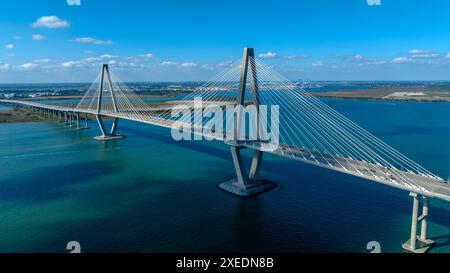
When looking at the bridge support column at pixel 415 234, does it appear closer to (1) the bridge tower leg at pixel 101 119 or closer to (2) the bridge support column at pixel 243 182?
(2) the bridge support column at pixel 243 182

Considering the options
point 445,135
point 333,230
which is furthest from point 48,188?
point 445,135

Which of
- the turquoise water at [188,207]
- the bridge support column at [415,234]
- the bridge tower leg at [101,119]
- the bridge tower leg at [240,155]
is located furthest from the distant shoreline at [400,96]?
the bridge support column at [415,234]

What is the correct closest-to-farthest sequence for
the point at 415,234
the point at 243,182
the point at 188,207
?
1. the point at 415,234
2. the point at 188,207
3. the point at 243,182

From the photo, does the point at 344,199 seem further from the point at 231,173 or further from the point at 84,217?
the point at 84,217

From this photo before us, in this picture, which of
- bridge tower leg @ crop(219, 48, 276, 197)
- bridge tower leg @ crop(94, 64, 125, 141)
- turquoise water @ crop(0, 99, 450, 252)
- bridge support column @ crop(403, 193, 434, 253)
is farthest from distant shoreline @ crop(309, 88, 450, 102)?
bridge support column @ crop(403, 193, 434, 253)

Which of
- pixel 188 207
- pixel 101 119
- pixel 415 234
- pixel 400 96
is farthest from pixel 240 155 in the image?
pixel 400 96

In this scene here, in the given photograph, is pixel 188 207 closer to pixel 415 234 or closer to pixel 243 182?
pixel 243 182

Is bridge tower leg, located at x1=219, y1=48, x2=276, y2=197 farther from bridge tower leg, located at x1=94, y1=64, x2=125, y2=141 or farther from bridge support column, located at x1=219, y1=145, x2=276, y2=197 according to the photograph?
bridge tower leg, located at x1=94, y1=64, x2=125, y2=141
